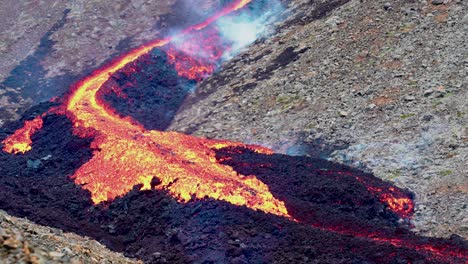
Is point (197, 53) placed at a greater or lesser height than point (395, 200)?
greater

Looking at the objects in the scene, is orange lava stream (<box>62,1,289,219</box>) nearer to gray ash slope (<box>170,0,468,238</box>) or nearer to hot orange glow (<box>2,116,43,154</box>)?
hot orange glow (<box>2,116,43,154</box>)

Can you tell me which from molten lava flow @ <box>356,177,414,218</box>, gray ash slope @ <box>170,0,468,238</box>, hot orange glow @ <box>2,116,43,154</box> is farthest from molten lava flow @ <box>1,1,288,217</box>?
molten lava flow @ <box>356,177,414,218</box>

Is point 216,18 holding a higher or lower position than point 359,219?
higher

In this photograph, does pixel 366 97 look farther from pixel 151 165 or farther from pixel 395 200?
pixel 151 165

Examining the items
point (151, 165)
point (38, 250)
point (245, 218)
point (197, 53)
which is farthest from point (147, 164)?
point (197, 53)

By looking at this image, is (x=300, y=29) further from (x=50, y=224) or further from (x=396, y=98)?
(x=50, y=224)

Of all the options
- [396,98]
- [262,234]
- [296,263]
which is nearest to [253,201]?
[262,234]

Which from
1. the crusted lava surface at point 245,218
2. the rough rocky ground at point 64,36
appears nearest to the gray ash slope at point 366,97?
the crusted lava surface at point 245,218
